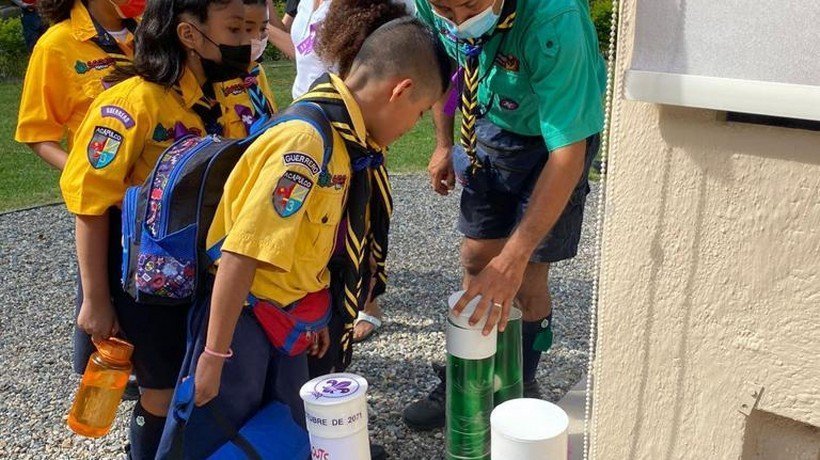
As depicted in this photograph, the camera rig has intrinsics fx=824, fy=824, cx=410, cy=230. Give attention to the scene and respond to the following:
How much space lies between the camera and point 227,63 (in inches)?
100

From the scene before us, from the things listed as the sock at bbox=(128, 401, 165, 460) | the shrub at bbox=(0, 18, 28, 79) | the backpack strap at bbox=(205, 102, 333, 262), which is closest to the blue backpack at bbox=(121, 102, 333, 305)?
the backpack strap at bbox=(205, 102, 333, 262)

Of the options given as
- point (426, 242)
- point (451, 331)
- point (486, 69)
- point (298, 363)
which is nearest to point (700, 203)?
point (451, 331)

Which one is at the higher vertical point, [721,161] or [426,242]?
[721,161]

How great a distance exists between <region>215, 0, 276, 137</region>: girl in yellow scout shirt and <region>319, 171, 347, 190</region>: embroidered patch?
54 cm

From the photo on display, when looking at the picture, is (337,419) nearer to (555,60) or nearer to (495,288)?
(495,288)

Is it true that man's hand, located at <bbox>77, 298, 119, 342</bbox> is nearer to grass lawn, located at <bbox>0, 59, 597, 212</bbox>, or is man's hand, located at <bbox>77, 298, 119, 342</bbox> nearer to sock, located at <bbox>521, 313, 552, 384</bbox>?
sock, located at <bbox>521, 313, 552, 384</bbox>

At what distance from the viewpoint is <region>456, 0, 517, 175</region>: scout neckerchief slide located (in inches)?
92.4

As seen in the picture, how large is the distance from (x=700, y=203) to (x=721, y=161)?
10 centimetres

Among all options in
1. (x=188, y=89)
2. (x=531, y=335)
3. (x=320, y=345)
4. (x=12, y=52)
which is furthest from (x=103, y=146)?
(x=12, y=52)

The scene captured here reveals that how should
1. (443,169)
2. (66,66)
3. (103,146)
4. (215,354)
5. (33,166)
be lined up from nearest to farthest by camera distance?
(215,354), (103,146), (66,66), (443,169), (33,166)

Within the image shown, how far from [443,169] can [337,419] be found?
136 centimetres

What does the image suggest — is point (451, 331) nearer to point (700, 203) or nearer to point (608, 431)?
point (608, 431)

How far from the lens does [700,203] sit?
1701 mm

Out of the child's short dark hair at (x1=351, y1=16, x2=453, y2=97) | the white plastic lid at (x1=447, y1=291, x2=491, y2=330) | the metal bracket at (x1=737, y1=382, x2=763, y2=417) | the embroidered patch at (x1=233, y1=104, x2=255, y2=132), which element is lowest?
the white plastic lid at (x1=447, y1=291, x2=491, y2=330)
